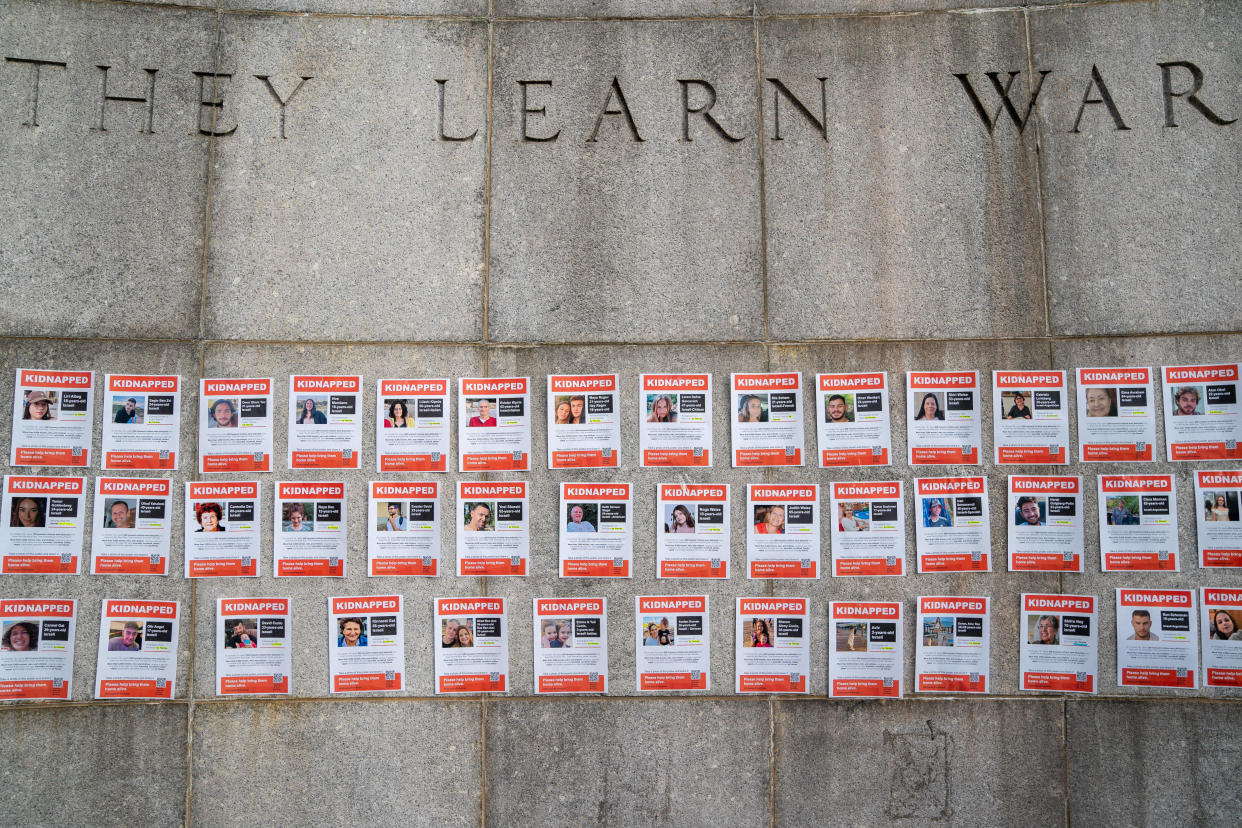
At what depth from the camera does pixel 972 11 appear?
372 cm

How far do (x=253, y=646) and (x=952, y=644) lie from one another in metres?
3.00

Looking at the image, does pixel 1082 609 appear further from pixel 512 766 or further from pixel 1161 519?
pixel 512 766

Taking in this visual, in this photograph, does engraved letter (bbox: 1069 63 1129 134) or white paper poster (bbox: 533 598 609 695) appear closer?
white paper poster (bbox: 533 598 609 695)

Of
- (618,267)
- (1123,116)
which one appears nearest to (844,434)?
(618,267)

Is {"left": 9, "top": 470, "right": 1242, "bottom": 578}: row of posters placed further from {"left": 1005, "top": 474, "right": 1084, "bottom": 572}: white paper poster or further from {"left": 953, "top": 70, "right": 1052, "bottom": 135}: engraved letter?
{"left": 953, "top": 70, "right": 1052, "bottom": 135}: engraved letter

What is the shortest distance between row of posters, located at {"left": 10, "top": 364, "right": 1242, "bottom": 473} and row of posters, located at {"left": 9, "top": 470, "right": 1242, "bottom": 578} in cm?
12

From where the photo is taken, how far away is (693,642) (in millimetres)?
3498

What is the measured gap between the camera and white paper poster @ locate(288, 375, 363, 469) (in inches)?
139

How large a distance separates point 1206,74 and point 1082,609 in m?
2.46

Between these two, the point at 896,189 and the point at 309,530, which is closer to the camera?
the point at 309,530

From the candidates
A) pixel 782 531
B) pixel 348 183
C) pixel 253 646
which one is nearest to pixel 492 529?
pixel 253 646

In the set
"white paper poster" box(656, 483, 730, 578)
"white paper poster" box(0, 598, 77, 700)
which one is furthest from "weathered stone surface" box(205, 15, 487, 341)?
"white paper poster" box(0, 598, 77, 700)

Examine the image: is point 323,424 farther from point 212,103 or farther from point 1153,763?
point 1153,763

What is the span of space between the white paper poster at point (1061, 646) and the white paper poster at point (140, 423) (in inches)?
148
